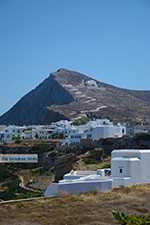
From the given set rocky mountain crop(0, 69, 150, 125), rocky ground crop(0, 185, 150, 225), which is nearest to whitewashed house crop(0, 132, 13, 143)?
rocky mountain crop(0, 69, 150, 125)

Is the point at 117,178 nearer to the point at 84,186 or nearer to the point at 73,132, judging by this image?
the point at 84,186

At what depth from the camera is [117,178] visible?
858 inches

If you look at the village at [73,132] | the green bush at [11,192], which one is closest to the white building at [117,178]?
the green bush at [11,192]

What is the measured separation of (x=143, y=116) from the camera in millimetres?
107938

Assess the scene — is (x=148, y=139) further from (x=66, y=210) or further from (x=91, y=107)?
(x=91, y=107)

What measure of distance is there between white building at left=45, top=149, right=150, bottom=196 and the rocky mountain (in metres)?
68.7

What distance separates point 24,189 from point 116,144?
1126 cm

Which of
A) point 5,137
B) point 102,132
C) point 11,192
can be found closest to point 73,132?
point 102,132

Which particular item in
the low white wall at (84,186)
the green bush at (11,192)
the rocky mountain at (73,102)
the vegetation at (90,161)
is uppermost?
the rocky mountain at (73,102)

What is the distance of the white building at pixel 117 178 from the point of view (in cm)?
2036

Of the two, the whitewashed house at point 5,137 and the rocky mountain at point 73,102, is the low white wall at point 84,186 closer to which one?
the whitewashed house at point 5,137

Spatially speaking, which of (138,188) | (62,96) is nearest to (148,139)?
(138,188)

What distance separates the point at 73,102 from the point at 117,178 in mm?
91394

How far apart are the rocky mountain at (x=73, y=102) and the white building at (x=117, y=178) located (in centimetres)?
6868
